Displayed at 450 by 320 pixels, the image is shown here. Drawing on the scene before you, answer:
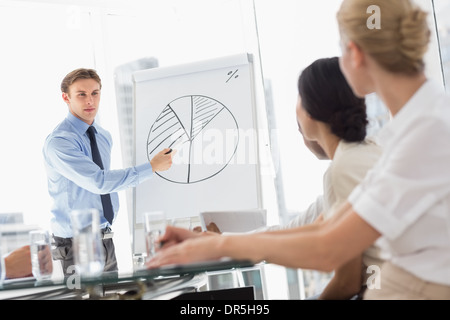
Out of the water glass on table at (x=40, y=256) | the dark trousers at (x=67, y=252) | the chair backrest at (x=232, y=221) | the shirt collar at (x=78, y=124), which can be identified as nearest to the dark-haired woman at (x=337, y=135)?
the chair backrest at (x=232, y=221)

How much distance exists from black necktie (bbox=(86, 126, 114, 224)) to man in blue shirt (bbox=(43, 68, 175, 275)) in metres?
0.03

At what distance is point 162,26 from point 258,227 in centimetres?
300

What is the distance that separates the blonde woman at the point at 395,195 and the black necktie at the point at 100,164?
8.61 feet

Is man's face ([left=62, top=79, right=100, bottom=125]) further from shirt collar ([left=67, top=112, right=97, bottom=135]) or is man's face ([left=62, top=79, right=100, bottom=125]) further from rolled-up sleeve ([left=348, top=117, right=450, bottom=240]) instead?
rolled-up sleeve ([left=348, top=117, right=450, bottom=240])

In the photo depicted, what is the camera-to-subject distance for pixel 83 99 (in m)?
3.90

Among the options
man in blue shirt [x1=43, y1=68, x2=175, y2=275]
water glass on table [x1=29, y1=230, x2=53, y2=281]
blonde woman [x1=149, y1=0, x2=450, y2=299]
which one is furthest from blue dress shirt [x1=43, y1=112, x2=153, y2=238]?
blonde woman [x1=149, y1=0, x2=450, y2=299]

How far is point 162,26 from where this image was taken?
4.86 metres

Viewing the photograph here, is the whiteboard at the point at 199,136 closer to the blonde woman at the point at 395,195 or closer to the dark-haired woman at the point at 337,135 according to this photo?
the dark-haired woman at the point at 337,135

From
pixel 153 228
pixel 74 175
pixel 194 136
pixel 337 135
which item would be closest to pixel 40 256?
pixel 153 228

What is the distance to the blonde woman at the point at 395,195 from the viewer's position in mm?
1131

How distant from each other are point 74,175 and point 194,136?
0.87m

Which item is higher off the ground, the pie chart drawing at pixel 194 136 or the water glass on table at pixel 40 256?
the pie chart drawing at pixel 194 136

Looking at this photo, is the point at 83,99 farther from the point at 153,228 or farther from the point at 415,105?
the point at 415,105
